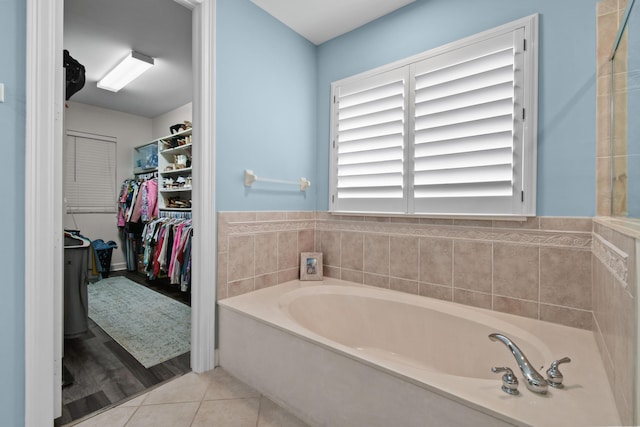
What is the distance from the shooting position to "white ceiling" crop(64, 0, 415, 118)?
2.05 metres

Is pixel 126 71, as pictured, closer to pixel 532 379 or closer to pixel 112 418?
pixel 112 418

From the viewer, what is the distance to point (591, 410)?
2.77ft

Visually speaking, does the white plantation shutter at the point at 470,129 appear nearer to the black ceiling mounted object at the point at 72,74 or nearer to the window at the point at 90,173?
the black ceiling mounted object at the point at 72,74

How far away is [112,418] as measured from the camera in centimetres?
138

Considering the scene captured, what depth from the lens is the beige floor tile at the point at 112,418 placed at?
4.40ft

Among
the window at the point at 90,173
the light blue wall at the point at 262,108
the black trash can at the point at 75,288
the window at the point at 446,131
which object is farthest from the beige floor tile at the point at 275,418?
the window at the point at 90,173

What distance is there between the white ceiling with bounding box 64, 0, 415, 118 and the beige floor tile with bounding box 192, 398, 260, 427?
2563mm

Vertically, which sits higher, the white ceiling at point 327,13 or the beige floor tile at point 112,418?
the white ceiling at point 327,13

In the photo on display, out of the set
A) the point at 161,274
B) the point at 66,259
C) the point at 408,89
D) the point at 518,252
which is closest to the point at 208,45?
the point at 408,89

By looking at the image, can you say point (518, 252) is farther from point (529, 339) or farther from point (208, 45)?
point (208, 45)

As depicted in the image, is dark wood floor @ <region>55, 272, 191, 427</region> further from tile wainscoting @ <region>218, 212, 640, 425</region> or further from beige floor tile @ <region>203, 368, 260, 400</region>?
tile wainscoting @ <region>218, 212, 640, 425</region>

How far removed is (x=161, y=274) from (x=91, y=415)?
273 cm

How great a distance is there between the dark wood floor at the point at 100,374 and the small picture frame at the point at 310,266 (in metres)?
1.03

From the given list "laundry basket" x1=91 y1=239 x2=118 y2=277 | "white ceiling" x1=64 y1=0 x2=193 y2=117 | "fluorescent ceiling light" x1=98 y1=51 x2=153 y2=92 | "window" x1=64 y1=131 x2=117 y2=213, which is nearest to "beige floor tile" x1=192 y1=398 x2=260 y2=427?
"white ceiling" x1=64 y1=0 x2=193 y2=117
